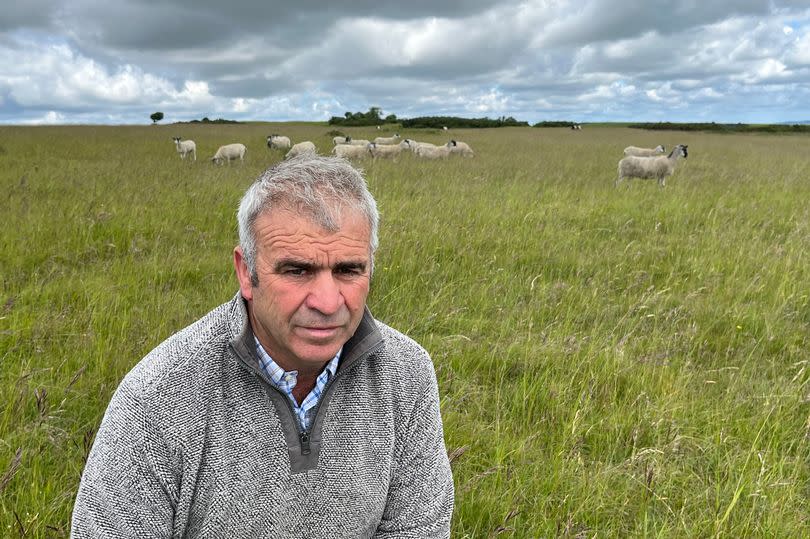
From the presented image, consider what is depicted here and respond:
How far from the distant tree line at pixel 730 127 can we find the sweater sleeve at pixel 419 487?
5753cm

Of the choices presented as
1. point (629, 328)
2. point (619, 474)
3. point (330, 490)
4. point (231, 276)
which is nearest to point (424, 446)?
point (330, 490)

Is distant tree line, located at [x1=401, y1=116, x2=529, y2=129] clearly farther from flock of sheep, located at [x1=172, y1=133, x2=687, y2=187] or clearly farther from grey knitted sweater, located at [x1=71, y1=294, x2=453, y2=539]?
grey knitted sweater, located at [x1=71, y1=294, x2=453, y2=539]

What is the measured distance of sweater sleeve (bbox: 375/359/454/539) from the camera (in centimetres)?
180

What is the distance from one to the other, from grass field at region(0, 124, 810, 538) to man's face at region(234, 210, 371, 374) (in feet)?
3.16

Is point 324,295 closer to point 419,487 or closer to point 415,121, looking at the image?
point 419,487

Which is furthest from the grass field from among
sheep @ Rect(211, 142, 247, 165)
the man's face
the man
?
sheep @ Rect(211, 142, 247, 165)

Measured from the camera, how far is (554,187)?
1104 centimetres

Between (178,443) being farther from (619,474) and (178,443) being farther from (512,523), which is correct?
(619,474)

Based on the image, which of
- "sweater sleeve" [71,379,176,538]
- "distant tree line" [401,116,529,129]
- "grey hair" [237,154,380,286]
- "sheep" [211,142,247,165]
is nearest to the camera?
"sweater sleeve" [71,379,176,538]

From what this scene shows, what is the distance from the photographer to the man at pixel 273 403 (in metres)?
1.46

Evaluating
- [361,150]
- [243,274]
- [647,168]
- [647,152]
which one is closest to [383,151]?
[361,150]

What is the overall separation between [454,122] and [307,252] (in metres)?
53.9

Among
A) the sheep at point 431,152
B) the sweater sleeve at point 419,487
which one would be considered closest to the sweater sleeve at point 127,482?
the sweater sleeve at point 419,487

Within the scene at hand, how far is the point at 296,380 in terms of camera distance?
67.7 inches
